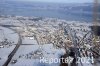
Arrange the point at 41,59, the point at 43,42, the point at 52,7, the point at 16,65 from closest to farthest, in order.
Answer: the point at 16,65, the point at 41,59, the point at 43,42, the point at 52,7

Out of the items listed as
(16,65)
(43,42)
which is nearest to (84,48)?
(43,42)

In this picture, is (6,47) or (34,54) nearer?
(34,54)

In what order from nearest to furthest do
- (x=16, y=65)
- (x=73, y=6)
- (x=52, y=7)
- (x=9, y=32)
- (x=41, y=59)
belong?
(x=16, y=65), (x=41, y=59), (x=9, y=32), (x=73, y=6), (x=52, y=7)

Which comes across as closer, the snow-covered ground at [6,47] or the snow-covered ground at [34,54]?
the snow-covered ground at [34,54]

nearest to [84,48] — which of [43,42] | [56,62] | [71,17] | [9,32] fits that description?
[43,42]

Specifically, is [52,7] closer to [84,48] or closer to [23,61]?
[84,48]

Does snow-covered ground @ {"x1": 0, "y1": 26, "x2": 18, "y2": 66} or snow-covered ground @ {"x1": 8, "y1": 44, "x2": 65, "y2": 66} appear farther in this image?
snow-covered ground @ {"x1": 0, "y1": 26, "x2": 18, "y2": 66}

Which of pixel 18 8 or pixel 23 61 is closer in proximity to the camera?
pixel 23 61

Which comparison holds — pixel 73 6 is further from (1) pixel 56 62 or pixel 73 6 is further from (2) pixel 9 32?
(1) pixel 56 62

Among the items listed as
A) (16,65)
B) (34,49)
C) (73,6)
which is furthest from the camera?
(73,6)
